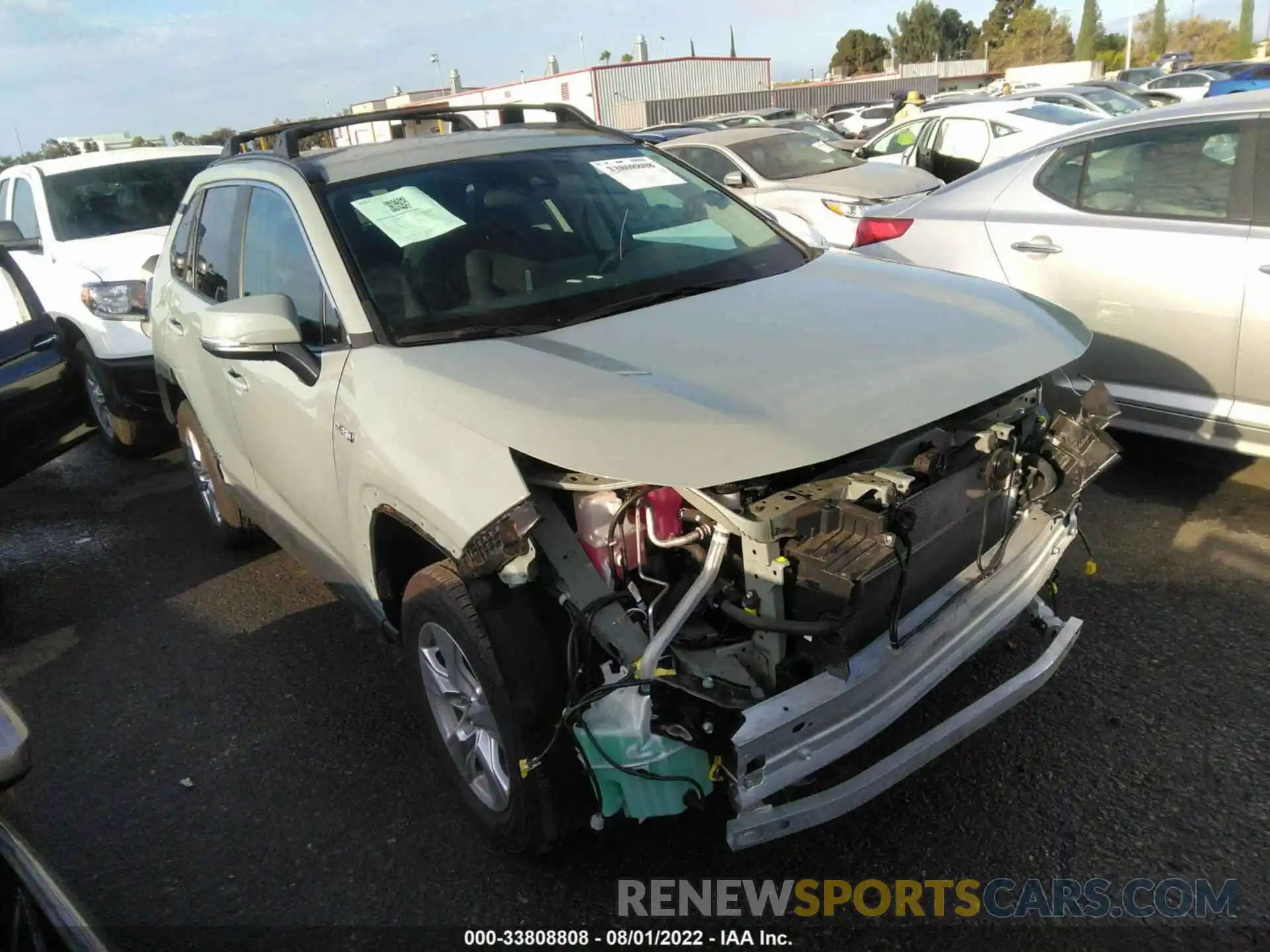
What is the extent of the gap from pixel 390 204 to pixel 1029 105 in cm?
1103

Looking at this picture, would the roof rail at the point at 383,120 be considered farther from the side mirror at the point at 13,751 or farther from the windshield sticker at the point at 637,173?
the side mirror at the point at 13,751

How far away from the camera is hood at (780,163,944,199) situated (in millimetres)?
8961

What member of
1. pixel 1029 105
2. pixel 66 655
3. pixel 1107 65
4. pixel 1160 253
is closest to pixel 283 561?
pixel 66 655

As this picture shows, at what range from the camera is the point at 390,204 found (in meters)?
3.19

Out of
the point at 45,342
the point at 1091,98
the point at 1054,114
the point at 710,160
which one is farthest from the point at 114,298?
the point at 1091,98

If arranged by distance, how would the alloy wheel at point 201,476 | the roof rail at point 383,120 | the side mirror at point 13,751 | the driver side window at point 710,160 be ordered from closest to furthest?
1. the side mirror at point 13,751
2. the roof rail at point 383,120
3. the alloy wheel at point 201,476
4. the driver side window at point 710,160

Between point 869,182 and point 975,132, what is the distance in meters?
2.90

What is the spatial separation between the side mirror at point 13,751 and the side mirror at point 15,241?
14.4 feet

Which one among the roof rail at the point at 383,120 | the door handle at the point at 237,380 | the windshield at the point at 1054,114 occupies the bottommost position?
the door handle at the point at 237,380

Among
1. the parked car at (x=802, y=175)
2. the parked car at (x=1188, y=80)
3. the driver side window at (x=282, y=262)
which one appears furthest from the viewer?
the parked car at (x=1188, y=80)

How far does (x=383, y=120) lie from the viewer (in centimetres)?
396

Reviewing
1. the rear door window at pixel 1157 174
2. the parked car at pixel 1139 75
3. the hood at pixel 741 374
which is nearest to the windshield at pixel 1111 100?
the rear door window at pixel 1157 174

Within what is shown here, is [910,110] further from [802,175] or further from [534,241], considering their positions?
[534,241]

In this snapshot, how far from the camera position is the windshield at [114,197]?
7223mm
